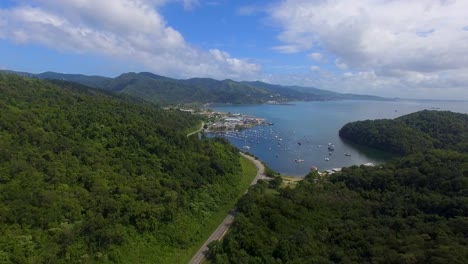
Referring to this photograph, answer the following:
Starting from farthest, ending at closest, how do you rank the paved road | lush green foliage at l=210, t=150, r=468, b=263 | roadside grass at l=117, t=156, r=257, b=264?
the paved road, roadside grass at l=117, t=156, r=257, b=264, lush green foliage at l=210, t=150, r=468, b=263

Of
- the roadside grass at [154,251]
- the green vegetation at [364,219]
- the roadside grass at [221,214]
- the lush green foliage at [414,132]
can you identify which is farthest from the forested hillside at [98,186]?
the lush green foliage at [414,132]

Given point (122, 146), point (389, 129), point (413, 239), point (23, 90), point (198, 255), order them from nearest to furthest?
point (413, 239), point (198, 255), point (122, 146), point (23, 90), point (389, 129)

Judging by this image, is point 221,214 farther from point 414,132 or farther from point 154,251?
point 414,132

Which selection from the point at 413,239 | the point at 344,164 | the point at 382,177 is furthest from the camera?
the point at 344,164

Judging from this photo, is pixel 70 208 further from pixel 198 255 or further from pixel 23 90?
pixel 23 90

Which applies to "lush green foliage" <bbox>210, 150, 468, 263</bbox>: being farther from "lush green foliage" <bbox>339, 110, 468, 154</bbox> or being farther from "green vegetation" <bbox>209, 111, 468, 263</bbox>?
"lush green foliage" <bbox>339, 110, 468, 154</bbox>

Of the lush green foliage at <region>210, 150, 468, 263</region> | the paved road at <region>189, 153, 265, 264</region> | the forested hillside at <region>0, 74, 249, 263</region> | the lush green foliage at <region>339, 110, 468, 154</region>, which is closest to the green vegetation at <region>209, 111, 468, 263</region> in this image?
the lush green foliage at <region>210, 150, 468, 263</region>

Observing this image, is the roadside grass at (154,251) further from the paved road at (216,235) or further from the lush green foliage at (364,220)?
the lush green foliage at (364,220)

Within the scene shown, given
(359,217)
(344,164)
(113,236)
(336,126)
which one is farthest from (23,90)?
(336,126)
